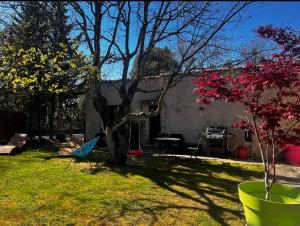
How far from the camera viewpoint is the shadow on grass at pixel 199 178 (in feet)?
21.1

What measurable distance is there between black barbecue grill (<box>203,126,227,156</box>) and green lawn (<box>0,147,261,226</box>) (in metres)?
1.87

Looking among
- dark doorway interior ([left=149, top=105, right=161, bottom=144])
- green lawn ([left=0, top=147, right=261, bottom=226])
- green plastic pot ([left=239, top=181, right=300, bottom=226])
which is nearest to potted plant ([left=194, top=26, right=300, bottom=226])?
green plastic pot ([left=239, top=181, right=300, bottom=226])

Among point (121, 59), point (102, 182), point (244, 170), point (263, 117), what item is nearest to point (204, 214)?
point (263, 117)

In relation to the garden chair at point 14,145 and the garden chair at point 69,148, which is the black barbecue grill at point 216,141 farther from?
the garden chair at point 14,145

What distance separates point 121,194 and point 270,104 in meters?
3.52

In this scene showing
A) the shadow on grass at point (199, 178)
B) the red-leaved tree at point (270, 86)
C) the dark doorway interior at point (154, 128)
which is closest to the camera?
the red-leaved tree at point (270, 86)

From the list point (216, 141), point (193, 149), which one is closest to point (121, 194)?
point (216, 141)

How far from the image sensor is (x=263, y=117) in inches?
201

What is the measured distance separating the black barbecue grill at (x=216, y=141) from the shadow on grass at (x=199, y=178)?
1388mm

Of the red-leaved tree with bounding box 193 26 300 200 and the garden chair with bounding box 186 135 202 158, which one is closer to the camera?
the red-leaved tree with bounding box 193 26 300 200

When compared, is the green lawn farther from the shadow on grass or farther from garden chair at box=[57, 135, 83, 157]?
garden chair at box=[57, 135, 83, 157]

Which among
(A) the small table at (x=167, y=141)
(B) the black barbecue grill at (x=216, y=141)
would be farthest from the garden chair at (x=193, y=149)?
(A) the small table at (x=167, y=141)

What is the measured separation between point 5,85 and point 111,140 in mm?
4008

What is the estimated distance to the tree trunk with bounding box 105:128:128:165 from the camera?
1029cm
